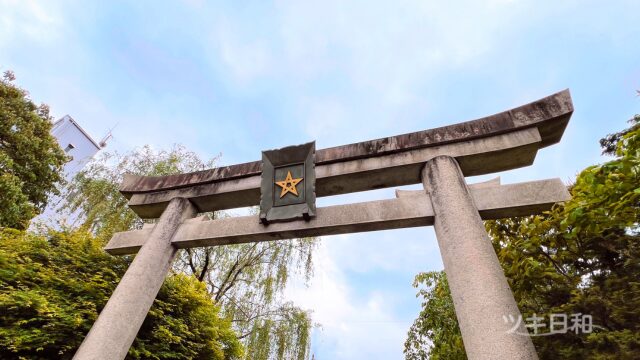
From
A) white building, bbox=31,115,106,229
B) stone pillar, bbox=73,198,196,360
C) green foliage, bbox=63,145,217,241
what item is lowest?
stone pillar, bbox=73,198,196,360

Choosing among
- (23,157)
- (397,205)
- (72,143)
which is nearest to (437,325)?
(397,205)

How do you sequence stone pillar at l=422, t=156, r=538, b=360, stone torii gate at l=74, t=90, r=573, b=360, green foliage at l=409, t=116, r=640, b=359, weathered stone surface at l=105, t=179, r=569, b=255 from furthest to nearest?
green foliage at l=409, t=116, r=640, b=359 → weathered stone surface at l=105, t=179, r=569, b=255 → stone torii gate at l=74, t=90, r=573, b=360 → stone pillar at l=422, t=156, r=538, b=360

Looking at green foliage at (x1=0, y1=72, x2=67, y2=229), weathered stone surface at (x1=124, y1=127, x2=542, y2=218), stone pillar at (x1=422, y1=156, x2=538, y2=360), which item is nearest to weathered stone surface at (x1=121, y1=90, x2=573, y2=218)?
weathered stone surface at (x1=124, y1=127, x2=542, y2=218)

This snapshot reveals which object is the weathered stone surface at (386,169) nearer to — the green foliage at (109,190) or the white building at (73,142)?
the green foliage at (109,190)

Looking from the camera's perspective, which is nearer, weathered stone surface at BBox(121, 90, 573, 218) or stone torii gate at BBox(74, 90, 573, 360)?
stone torii gate at BBox(74, 90, 573, 360)

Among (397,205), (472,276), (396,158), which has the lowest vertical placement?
(472,276)

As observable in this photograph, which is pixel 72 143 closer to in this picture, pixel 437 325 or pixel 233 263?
pixel 233 263

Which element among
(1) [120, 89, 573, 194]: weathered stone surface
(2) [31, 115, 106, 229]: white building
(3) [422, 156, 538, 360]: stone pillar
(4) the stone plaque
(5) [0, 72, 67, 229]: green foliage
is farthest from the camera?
(2) [31, 115, 106, 229]: white building

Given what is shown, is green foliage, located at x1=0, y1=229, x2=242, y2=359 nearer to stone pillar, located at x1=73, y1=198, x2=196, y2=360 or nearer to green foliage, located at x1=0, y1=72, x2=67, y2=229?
stone pillar, located at x1=73, y1=198, x2=196, y2=360

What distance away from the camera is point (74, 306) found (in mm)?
4078

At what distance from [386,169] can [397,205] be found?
576 mm

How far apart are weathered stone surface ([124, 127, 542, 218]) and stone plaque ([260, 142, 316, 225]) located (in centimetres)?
22

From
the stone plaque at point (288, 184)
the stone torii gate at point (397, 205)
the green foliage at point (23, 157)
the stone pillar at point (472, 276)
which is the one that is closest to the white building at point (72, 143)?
the green foliage at point (23, 157)

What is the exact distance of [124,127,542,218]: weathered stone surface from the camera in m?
3.45
